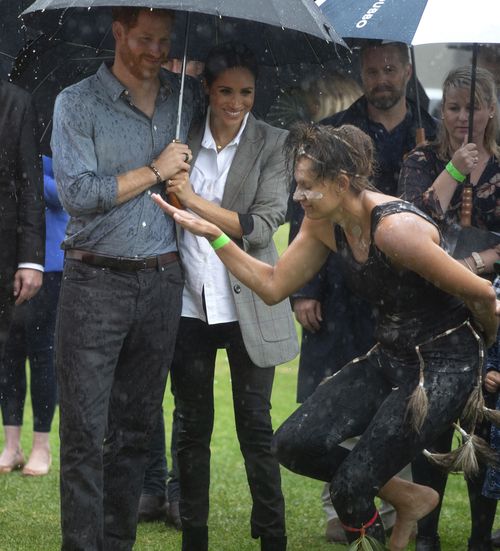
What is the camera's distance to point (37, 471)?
7262 millimetres

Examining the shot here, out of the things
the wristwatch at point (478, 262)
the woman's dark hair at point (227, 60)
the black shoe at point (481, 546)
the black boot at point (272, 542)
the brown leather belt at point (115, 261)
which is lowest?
the black shoe at point (481, 546)

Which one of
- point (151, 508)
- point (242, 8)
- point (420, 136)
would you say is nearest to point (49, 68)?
point (242, 8)

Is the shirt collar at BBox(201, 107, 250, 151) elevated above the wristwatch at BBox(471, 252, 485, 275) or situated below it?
above

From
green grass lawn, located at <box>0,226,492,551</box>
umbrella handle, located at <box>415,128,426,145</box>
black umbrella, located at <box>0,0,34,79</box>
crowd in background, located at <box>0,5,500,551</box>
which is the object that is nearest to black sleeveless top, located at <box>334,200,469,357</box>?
crowd in background, located at <box>0,5,500,551</box>

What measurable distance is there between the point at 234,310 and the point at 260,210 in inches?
18.2

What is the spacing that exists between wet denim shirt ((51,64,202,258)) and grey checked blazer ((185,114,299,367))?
0.31 m

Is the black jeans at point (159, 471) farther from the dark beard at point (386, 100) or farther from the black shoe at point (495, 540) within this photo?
the dark beard at point (386, 100)

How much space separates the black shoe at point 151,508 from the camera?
6.36 m

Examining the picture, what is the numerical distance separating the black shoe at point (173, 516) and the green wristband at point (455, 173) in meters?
2.18

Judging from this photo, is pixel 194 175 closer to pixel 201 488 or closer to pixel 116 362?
pixel 116 362

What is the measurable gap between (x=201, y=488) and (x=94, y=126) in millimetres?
1738

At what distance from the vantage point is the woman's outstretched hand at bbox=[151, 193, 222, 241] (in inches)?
190

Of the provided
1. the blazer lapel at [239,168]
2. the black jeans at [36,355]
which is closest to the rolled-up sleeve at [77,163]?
the blazer lapel at [239,168]

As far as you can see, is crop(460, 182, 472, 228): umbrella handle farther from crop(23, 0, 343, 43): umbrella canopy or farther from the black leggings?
crop(23, 0, 343, 43): umbrella canopy
